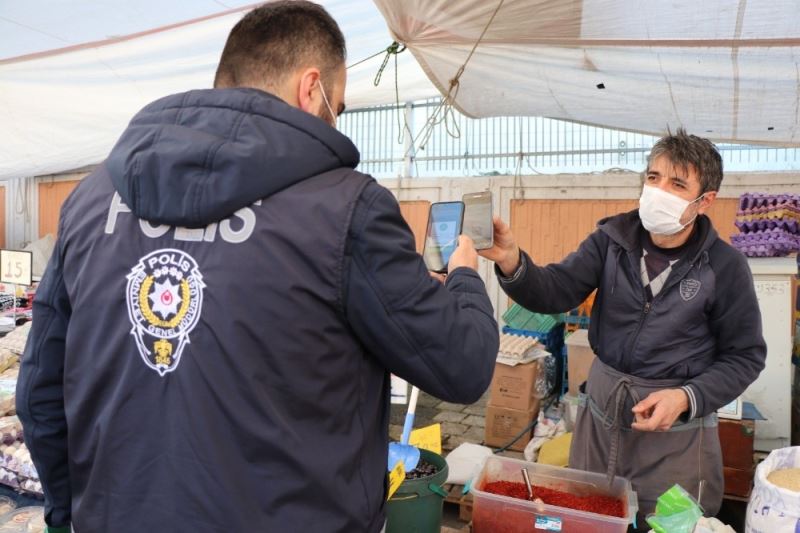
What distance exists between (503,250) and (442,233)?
0.37m

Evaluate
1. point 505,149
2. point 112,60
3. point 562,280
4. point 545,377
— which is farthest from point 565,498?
point 505,149

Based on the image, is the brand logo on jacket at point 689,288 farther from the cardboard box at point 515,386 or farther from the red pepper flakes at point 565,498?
the cardboard box at point 515,386

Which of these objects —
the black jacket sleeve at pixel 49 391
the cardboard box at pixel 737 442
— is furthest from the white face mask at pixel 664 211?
the cardboard box at pixel 737 442

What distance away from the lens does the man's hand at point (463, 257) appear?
1.26m

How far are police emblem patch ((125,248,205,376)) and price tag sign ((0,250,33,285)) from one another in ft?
14.8

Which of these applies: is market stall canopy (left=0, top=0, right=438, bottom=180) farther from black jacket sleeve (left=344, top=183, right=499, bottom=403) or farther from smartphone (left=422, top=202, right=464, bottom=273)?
black jacket sleeve (left=344, top=183, right=499, bottom=403)

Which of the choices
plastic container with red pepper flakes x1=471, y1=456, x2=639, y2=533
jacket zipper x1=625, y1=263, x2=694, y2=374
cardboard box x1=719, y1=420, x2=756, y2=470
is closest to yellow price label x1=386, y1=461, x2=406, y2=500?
plastic container with red pepper flakes x1=471, y1=456, x2=639, y2=533

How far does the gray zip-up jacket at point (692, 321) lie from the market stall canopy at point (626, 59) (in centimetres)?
84

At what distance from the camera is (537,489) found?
5.70ft

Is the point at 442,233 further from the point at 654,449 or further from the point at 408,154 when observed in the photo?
the point at 408,154

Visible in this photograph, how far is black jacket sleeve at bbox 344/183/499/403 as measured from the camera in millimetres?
882

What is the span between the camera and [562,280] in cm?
203

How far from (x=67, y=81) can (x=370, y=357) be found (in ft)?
13.2

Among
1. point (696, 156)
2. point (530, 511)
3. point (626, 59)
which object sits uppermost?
point (626, 59)
